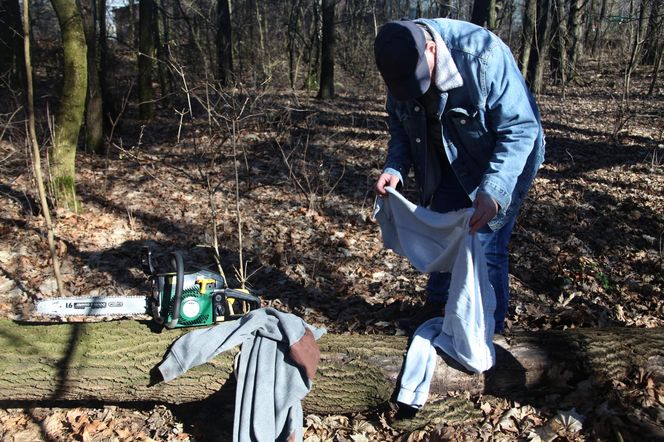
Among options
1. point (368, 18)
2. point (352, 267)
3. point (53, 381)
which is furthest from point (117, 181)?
point (368, 18)

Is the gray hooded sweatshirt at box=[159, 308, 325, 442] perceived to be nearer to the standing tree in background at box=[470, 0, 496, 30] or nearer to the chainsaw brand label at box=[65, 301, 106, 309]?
the chainsaw brand label at box=[65, 301, 106, 309]

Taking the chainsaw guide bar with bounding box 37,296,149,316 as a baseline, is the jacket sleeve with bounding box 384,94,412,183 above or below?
above

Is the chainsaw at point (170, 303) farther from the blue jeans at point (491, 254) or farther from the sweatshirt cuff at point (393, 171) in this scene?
the blue jeans at point (491, 254)

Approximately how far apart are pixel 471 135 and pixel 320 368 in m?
1.51

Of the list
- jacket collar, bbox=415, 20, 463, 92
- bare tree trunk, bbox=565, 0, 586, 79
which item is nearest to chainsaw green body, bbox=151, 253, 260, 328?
jacket collar, bbox=415, 20, 463, 92

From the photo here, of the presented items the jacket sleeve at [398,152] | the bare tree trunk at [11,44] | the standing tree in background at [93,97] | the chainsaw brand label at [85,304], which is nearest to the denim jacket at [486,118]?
the jacket sleeve at [398,152]

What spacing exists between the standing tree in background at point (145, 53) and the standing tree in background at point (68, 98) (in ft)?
18.3

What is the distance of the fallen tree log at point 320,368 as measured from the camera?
2754mm

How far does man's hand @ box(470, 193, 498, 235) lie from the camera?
2467 millimetres

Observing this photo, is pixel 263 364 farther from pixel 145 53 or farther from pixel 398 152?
pixel 145 53

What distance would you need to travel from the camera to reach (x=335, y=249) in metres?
5.34

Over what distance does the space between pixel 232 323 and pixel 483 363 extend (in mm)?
1390

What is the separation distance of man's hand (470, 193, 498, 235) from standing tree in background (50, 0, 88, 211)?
5.23 m

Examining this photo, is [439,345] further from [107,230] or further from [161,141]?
[161,141]
